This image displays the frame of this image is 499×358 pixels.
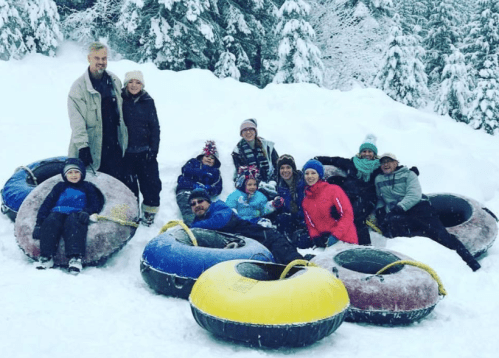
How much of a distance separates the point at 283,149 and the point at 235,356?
519cm

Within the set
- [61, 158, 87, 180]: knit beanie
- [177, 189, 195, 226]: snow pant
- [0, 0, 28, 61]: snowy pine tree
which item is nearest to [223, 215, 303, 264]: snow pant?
[177, 189, 195, 226]: snow pant

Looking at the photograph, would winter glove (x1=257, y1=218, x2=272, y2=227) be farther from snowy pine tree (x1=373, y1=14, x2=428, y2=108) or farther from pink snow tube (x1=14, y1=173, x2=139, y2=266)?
snowy pine tree (x1=373, y1=14, x2=428, y2=108)

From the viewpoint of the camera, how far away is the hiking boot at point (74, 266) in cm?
452

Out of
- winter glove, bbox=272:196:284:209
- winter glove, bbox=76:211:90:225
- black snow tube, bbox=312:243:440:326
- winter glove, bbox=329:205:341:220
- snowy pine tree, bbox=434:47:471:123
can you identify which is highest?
black snow tube, bbox=312:243:440:326

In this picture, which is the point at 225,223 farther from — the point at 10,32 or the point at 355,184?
the point at 10,32

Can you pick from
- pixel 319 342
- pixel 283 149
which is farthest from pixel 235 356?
pixel 283 149

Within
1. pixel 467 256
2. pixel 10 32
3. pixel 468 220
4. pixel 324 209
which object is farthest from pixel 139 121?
pixel 10 32

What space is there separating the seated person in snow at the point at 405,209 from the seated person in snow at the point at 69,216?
3579mm

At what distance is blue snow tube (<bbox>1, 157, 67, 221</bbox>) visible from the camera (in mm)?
5707

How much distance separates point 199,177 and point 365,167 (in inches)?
88.9

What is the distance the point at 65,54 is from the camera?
13055 millimetres

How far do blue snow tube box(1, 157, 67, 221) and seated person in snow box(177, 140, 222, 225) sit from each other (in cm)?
157

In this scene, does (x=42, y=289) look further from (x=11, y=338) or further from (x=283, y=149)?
(x=283, y=149)

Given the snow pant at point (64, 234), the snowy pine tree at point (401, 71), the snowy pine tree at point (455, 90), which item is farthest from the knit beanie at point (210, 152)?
the snowy pine tree at point (455, 90)
